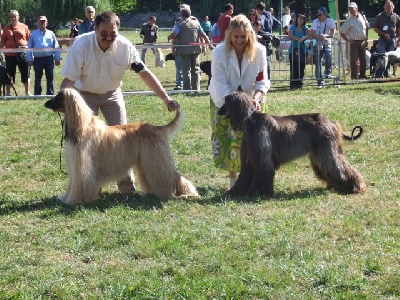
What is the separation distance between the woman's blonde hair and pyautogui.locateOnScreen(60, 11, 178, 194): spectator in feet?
2.47

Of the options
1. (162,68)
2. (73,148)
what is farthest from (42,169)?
(162,68)

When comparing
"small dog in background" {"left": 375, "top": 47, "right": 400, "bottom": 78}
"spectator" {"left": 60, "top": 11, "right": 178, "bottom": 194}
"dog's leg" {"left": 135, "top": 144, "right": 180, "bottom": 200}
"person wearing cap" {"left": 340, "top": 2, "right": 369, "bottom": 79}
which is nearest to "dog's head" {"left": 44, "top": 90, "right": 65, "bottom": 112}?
"spectator" {"left": 60, "top": 11, "right": 178, "bottom": 194}

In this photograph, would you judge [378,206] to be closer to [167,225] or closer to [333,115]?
[167,225]

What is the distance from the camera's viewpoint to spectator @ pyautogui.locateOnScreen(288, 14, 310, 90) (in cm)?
1503

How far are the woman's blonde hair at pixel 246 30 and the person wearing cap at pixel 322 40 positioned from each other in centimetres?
837

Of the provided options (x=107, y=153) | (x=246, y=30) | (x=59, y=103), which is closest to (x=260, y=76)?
(x=246, y=30)

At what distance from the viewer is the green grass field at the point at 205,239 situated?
4332 mm

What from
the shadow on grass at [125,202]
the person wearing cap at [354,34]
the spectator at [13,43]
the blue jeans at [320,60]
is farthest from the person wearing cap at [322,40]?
the shadow on grass at [125,202]

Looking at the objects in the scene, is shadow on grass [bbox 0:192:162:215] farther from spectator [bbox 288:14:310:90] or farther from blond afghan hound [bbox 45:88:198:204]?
spectator [bbox 288:14:310:90]

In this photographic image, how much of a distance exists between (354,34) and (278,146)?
10746 millimetres

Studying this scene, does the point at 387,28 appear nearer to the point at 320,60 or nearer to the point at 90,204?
the point at 320,60

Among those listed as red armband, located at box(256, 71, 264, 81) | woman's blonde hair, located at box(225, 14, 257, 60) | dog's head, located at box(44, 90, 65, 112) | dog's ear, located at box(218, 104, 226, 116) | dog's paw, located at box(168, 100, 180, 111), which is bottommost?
dog's ear, located at box(218, 104, 226, 116)

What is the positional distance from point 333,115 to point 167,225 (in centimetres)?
593

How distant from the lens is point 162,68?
2156 centimetres
